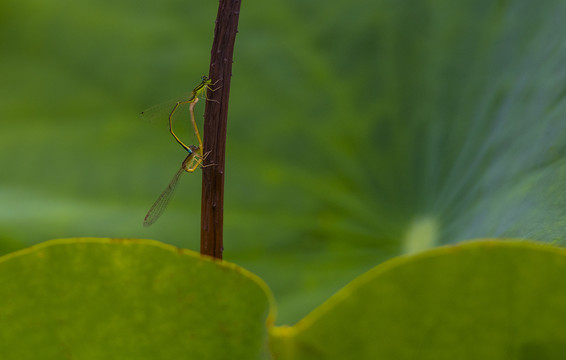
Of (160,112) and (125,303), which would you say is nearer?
(125,303)

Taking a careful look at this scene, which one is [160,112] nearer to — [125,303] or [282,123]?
[282,123]

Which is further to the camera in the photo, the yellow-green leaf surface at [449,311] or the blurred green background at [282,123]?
the blurred green background at [282,123]

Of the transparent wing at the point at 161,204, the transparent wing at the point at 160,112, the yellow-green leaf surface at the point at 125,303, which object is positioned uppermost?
the transparent wing at the point at 160,112

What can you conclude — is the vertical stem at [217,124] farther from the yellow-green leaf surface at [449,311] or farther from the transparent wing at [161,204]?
the transparent wing at [161,204]

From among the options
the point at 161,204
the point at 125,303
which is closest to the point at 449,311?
the point at 125,303

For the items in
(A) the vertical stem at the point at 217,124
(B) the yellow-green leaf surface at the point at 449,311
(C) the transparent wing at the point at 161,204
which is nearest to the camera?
(B) the yellow-green leaf surface at the point at 449,311

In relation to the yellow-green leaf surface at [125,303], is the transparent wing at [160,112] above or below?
above

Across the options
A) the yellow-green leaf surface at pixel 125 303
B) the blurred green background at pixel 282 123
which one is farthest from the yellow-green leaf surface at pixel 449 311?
the blurred green background at pixel 282 123
